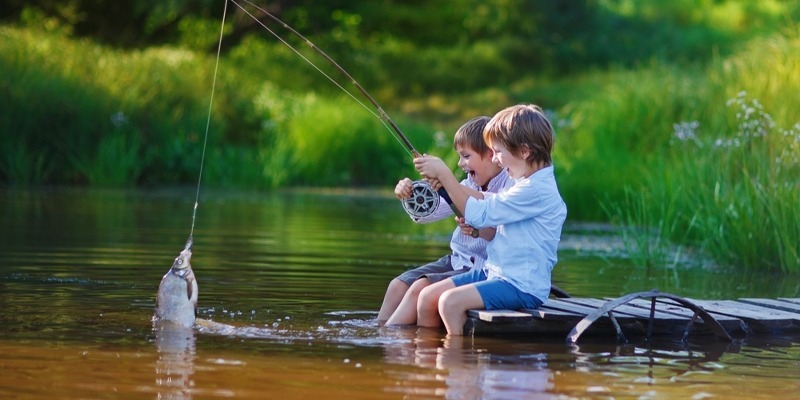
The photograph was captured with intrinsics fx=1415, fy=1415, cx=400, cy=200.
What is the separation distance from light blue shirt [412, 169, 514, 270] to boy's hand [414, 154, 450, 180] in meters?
0.44

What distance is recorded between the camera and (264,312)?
7.17 meters

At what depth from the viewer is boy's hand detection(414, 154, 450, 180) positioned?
20.9 ft

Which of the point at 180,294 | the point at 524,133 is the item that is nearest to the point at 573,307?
the point at 524,133

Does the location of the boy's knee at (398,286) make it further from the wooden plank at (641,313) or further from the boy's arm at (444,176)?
the wooden plank at (641,313)

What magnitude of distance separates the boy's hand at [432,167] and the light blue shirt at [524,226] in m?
0.18

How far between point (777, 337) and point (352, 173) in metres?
17.7

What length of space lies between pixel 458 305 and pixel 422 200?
534 mm

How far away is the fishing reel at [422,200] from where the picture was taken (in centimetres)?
664

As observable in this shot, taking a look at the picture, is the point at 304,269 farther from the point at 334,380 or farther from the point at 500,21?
the point at 500,21

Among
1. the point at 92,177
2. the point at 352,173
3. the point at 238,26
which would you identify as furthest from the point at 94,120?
the point at 238,26

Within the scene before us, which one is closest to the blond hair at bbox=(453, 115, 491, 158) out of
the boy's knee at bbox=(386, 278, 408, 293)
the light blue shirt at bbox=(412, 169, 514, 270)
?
the light blue shirt at bbox=(412, 169, 514, 270)

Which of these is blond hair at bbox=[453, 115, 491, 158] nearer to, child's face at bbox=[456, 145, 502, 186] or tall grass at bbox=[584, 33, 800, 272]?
child's face at bbox=[456, 145, 502, 186]

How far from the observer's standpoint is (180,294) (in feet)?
21.1

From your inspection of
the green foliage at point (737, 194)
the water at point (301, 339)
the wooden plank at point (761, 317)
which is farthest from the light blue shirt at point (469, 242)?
the green foliage at point (737, 194)
